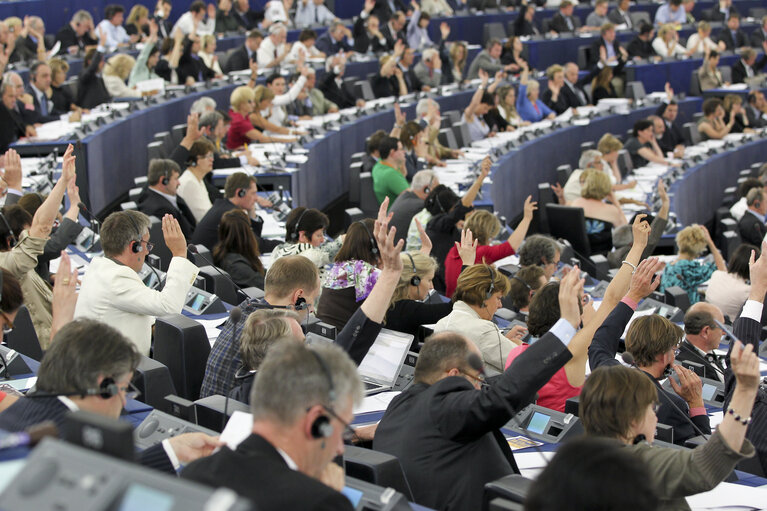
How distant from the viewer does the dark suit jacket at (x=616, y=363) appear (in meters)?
3.25

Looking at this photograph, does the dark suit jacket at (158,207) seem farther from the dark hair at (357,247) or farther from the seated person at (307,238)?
the dark hair at (357,247)

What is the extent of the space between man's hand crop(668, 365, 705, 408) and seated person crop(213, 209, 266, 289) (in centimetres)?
232

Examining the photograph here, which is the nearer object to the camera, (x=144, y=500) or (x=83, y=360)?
(x=144, y=500)

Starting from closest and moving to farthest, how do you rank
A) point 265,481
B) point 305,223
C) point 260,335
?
point 265,481 → point 260,335 → point 305,223

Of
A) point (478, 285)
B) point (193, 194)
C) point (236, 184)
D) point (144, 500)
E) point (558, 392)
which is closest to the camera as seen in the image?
point (144, 500)

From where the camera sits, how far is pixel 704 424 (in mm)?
3316

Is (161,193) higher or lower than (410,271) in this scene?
lower

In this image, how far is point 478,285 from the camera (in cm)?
388

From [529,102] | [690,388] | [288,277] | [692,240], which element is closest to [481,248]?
[692,240]

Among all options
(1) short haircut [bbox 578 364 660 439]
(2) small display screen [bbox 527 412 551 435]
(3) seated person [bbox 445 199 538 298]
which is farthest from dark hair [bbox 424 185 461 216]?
(1) short haircut [bbox 578 364 660 439]

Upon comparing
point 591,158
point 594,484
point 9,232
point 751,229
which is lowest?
point 751,229

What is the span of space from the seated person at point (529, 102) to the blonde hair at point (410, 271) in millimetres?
6672

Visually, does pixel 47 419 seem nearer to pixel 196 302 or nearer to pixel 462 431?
pixel 462 431

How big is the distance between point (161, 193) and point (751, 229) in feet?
13.7
